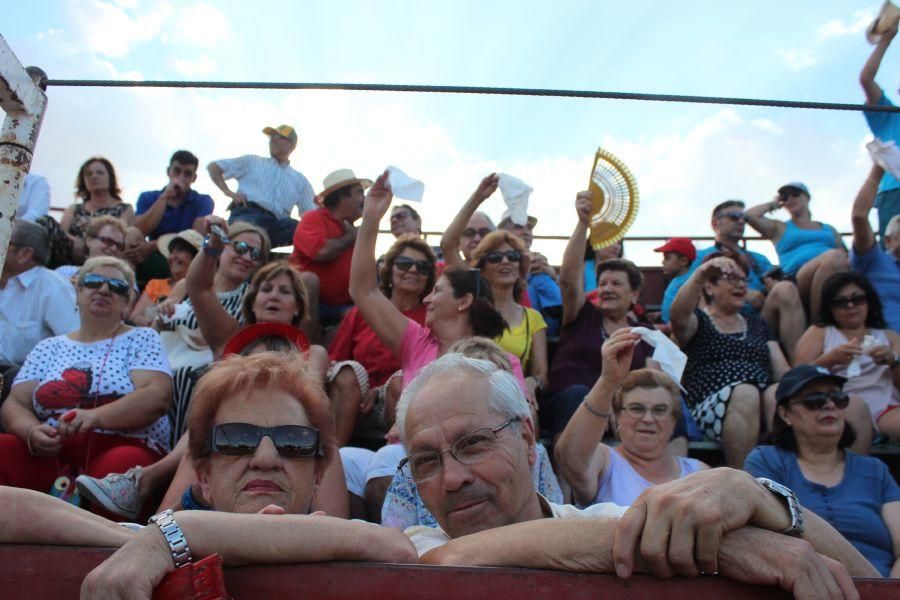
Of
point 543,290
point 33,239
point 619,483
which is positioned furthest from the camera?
point 543,290

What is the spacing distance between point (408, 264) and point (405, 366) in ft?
2.96

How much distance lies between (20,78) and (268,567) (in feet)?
4.38

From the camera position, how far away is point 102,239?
5.52 meters

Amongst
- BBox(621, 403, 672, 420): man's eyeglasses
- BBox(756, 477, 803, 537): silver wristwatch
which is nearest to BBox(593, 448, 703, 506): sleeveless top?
BBox(621, 403, 672, 420): man's eyeglasses

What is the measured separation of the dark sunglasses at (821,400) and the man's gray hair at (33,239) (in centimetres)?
443

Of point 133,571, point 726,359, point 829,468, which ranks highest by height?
point 726,359

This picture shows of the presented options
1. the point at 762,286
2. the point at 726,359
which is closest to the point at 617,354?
the point at 726,359

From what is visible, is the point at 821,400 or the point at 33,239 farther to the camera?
the point at 33,239

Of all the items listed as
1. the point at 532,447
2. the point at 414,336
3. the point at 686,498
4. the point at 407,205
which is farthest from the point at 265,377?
the point at 407,205

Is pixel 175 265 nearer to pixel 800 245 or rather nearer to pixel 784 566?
pixel 800 245

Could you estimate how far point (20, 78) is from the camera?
1.82 meters

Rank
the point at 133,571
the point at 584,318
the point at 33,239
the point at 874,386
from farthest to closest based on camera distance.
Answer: the point at 33,239 < the point at 584,318 < the point at 874,386 < the point at 133,571

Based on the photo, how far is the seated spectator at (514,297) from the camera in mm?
4551

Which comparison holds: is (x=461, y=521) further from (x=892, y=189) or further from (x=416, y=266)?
(x=892, y=189)
